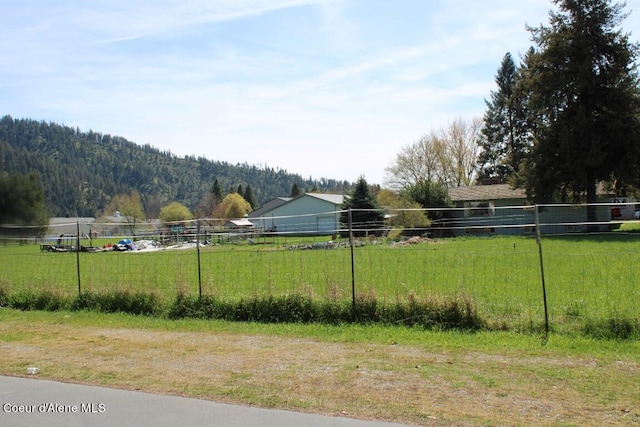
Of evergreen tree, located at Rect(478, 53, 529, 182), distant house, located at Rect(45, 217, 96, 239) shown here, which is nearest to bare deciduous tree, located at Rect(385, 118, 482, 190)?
evergreen tree, located at Rect(478, 53, 529, 182)

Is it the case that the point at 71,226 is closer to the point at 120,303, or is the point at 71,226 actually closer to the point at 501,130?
the point at 120,303

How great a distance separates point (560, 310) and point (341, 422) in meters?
6.50

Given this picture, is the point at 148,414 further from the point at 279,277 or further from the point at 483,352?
the point at 279,277

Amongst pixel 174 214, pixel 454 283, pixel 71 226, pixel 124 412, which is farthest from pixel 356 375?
pixel 174 214

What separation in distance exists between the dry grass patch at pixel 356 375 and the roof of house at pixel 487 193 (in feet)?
132

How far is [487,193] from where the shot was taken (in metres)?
48.4

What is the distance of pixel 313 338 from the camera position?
343 inches

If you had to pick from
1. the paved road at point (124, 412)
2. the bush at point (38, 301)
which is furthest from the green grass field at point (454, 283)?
the paved road at point (124, 412)

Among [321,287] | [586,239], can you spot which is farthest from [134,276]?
[586,239]

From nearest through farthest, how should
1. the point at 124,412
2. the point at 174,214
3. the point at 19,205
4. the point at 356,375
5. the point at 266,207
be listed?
1. the point at 124,412
2. the point at 356,375
3. the point at 19,205
4. the point at 266,207
5. the point at 174,214

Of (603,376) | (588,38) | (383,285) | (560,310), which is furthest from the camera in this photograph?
(588,38)

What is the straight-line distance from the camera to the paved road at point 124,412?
4906mm

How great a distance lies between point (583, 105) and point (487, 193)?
1262 centimetres

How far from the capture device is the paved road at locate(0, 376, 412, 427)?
16.1ft
